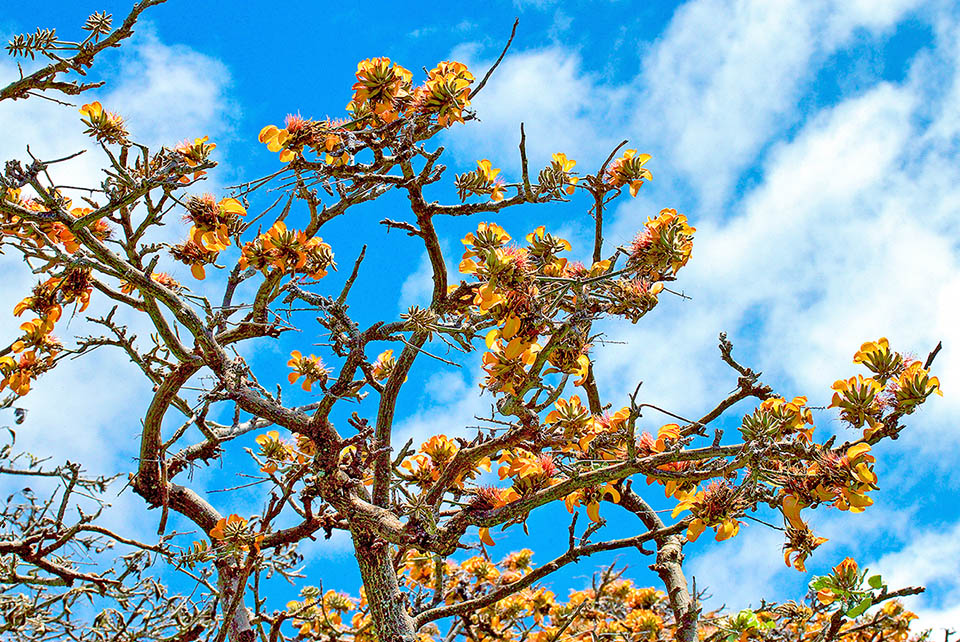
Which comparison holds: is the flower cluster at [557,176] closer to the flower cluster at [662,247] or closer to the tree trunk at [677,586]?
the flower cluster at [662,247]

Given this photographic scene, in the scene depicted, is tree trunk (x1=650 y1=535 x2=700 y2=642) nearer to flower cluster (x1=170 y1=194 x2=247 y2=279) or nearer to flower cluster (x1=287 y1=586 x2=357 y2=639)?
flower cluster (x1=287 y1=586 x2=357 y2=639)

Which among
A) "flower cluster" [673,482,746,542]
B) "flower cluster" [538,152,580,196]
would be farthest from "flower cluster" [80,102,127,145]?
"flower cluster" [673,482,746,542]

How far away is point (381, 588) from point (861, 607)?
7.56ft

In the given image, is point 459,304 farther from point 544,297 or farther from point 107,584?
point 107,584

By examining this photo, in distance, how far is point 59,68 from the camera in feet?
11.5

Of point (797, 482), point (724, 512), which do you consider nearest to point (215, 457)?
point (724, 512)

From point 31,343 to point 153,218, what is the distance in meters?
1.14

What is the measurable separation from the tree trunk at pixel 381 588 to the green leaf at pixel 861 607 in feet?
6.92

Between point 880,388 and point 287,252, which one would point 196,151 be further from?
point 880,388

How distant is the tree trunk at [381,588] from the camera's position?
3.82 m

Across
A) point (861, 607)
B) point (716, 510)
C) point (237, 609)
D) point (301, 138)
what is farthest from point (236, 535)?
point (861, 607)

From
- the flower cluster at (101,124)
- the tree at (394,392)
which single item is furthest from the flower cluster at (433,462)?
the flower cluster at (101,124)

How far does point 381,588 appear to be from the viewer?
392cm

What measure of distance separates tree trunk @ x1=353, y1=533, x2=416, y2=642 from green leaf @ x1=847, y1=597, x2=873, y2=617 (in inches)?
83.1
